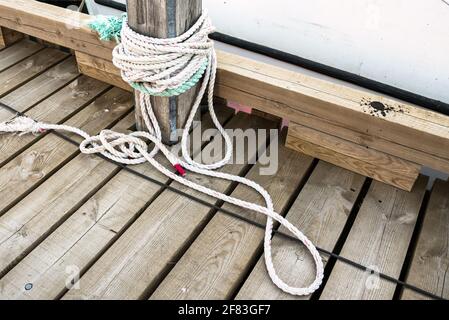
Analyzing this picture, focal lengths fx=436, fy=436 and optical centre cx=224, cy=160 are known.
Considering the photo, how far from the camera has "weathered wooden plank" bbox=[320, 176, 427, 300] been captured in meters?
1.28

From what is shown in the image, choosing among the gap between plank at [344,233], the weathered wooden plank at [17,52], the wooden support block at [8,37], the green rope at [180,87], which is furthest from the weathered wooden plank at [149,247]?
the wooden support block at [8,37]

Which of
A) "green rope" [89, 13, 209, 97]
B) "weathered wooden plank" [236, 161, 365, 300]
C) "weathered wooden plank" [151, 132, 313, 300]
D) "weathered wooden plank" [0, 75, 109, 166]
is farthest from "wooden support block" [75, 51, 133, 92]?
"weathered wooden plank" [236, 161, 365, 300]

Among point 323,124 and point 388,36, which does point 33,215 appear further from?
point 388,36

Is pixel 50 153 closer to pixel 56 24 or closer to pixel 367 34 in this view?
pixel 56 24

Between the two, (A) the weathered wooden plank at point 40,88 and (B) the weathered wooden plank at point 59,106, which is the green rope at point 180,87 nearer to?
(B) the weathered wooden plank at point 59,106

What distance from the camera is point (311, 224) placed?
56.8 inches

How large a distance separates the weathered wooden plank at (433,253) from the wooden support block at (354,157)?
0.12m

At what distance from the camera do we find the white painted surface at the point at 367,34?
1.65 meters

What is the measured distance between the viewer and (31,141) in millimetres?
1725

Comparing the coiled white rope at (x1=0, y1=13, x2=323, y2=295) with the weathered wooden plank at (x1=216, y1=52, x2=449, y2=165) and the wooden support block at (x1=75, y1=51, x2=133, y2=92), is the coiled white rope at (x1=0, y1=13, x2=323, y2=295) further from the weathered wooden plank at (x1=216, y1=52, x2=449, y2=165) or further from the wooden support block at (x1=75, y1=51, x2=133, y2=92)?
the wooden support block at (x1=75, y1=51, x2=133, y2=92)

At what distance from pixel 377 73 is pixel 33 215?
143cm

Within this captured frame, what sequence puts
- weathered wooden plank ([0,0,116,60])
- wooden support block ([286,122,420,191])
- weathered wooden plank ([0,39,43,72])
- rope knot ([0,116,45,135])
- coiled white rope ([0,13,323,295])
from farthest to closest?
1. weathered wooden plank ([0,39,43,72])
2. weathered wooden plank ([0,0,116,60])
3. rope knot ([0,116,45,135])
4. wooden support block ([286,122,420,191])
5. coiled white rope ([0,13,323,295])

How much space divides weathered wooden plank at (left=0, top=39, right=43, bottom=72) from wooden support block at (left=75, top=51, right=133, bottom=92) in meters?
0.38
